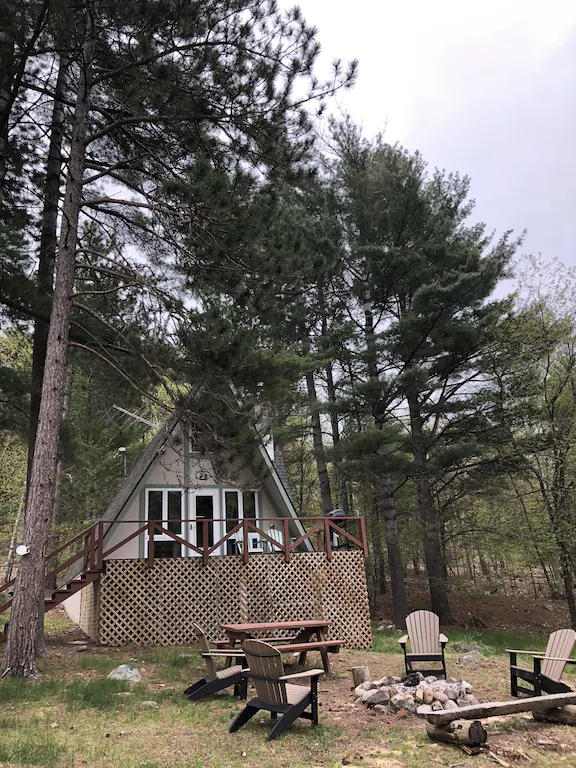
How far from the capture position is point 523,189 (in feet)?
109

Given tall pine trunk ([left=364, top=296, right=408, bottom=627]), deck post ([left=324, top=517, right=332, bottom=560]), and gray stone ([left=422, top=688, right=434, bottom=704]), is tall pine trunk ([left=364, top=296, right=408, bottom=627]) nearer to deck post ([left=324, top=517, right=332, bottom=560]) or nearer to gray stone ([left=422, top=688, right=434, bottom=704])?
deck post ([left=324, top=517, right=332, bottom=560])

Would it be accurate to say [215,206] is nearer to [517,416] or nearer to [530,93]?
[517,416]

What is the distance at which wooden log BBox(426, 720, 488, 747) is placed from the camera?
13.8 ft

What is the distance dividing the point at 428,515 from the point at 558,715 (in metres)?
10.9

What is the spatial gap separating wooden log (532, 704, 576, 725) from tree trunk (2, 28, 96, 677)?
222 inches

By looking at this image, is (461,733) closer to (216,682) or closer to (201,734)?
(201,734)

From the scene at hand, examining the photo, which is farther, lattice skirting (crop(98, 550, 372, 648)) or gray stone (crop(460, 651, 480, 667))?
lattice skirting (crop(98, 550, 372, 648))

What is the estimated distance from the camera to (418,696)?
541 centimetres

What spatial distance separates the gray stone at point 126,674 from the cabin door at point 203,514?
5558 millimetres

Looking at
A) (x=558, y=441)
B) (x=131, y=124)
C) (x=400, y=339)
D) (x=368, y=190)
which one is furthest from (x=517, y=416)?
(x=131, y=124)

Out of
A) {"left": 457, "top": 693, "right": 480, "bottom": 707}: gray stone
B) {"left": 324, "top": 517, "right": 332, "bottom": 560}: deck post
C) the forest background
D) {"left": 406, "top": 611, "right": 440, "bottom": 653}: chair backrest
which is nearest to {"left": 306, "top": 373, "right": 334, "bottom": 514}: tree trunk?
the forest background

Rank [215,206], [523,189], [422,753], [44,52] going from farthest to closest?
[523,189] → [44,52] → [215,206] → [422,753]

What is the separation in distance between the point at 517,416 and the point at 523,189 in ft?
78.4

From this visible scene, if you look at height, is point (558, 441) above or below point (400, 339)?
below
